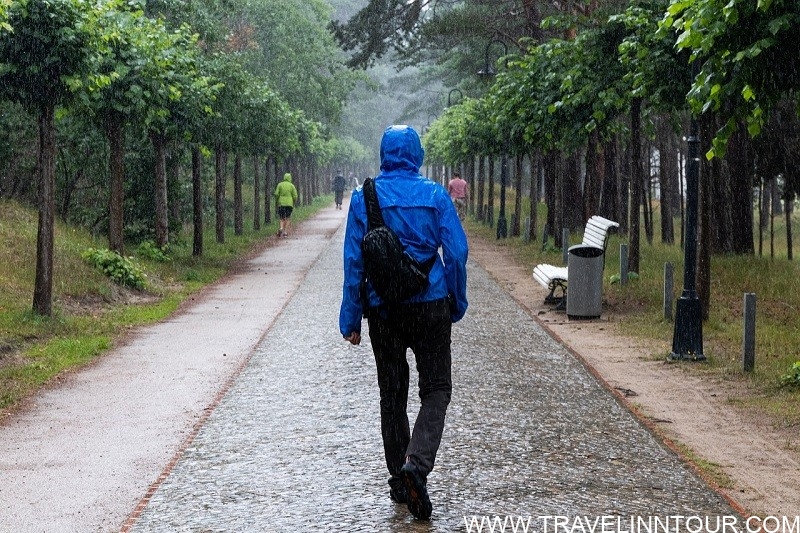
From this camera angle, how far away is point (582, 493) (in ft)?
22.2

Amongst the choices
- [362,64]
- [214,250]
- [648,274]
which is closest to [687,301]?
[648,274]

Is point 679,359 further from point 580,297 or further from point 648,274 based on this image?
point 648,274

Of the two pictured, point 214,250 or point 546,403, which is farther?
point 214,250

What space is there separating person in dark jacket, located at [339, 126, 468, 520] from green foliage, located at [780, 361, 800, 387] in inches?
199

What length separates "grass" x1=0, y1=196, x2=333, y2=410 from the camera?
39.5 ft

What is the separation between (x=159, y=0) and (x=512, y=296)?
13654 millimetres

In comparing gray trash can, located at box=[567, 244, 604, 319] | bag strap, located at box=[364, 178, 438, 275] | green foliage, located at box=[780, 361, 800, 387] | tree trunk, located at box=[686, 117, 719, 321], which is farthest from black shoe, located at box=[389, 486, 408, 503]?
gray trash can, located at box=[567, 244, 604, 319]

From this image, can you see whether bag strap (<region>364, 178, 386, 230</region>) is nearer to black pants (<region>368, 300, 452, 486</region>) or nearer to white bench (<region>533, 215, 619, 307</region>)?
black pants (<region>368, 300, 452, 486</region>)

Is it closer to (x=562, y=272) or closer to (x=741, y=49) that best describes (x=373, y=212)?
(x=741, y=49)

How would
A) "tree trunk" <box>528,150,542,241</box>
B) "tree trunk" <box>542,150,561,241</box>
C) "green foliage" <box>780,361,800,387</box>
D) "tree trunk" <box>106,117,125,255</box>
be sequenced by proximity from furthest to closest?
1. "tree trunk" <box>528,150,542,241</box>
2. "tree trunk" <box>542,150,561,241</box>
3. "tree trunk" <box>106,117,125,255</box>
4. "green foliage" <box>780,361,800,387</box>

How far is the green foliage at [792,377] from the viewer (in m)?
10.6

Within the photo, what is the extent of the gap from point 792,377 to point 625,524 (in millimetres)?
5015

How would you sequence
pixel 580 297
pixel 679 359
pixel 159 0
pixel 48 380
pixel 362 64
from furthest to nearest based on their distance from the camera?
1. pixel 362 64
2. pixel 159 0
3. pixel 580 297
4. pixel 679 359
5. pixel 48 380

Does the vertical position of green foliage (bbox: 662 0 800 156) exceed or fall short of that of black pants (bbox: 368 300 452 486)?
it exceeds it
